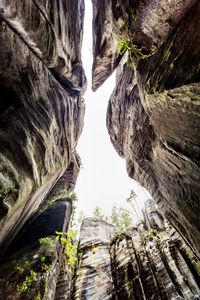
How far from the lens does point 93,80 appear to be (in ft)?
39.4

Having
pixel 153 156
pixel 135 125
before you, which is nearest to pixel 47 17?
pixel 135 125

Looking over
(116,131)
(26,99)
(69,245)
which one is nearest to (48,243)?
(69,245)

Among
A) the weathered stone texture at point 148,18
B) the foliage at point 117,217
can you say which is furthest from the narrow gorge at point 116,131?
the foliage at point 117,217

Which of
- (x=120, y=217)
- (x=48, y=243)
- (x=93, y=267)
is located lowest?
(x=48, y=243)

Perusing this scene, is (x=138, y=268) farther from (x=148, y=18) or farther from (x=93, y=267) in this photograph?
(x=148, y=18)

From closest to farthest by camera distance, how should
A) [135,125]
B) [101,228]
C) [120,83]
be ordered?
[135,125]
[120,83]
[101,228]

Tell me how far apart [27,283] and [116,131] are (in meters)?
10.4

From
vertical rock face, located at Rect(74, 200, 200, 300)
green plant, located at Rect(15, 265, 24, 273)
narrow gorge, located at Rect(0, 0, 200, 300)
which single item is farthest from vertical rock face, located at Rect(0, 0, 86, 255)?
vertical rock face, located at Rect(74, 200, 200, 300)

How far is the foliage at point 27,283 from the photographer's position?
14.1ft

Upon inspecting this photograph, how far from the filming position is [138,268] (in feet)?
30.2

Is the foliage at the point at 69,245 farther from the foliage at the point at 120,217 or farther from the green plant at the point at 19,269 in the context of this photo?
the foliage at the point at 120,217

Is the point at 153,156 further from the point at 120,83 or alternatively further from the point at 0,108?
the point at 0,108

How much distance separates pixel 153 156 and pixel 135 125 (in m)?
2.33

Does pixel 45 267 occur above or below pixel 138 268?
below
